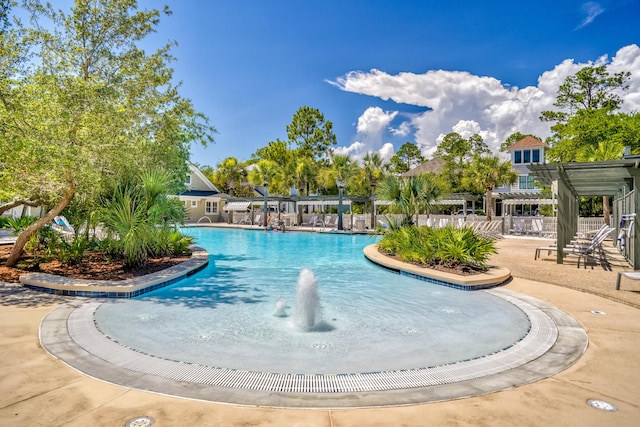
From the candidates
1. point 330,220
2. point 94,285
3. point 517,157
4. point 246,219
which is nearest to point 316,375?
point 94,285

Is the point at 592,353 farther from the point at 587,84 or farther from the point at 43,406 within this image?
the point at 587,84

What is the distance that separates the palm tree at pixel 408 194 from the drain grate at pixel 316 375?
942 centimetres

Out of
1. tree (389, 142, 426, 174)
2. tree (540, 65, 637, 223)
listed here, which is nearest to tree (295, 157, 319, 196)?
tree (540, 65, 637, 223)

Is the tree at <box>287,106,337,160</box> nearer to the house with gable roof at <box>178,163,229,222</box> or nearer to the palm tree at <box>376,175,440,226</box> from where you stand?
the house with gable roof at <box>178,163,229,222</box>

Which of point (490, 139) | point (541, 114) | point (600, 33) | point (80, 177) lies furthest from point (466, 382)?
point (490, 139)

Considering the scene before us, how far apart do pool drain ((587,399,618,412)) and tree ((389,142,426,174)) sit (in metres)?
56.6

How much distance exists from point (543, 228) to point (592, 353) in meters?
21.1

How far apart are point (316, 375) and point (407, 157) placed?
5912 centimetres

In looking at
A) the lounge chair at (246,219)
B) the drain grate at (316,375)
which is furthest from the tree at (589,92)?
the drain grate at (316,375)

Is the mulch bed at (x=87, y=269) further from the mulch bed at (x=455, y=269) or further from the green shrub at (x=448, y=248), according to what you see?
the mulch bed at (x=455, y=269)

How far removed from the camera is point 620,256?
12.5m

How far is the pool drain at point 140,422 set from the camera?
8.89 feet

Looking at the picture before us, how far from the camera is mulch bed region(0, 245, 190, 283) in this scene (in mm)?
8414

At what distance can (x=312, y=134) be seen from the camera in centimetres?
4731
